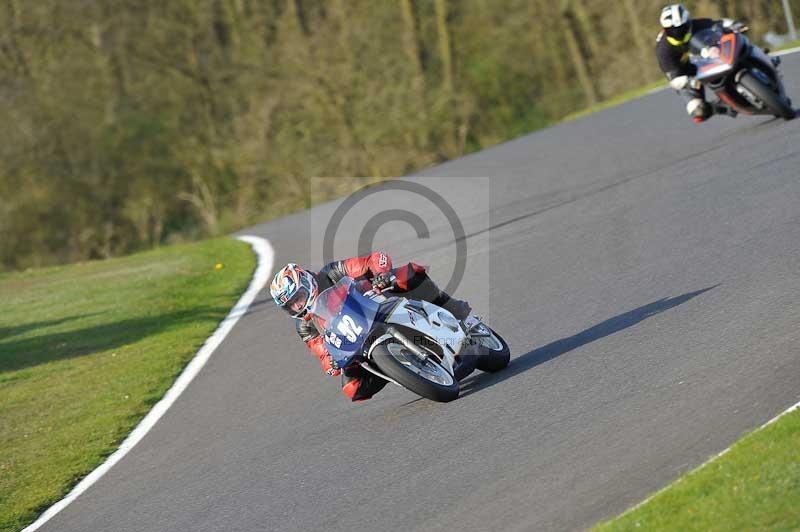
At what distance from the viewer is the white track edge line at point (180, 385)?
8820 mm

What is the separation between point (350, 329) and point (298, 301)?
421 mm

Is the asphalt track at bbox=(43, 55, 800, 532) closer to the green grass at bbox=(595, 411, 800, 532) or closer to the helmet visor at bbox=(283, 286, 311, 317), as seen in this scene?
the green grass at bbox=(595, 411, 800, 532)

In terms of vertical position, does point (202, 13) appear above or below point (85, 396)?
above

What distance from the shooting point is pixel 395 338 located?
27.7ft

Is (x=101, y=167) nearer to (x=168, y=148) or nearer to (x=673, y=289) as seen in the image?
(x=168, y=148)

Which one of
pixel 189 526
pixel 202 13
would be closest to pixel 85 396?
pixel 189 526

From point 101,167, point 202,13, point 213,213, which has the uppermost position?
point 202,13

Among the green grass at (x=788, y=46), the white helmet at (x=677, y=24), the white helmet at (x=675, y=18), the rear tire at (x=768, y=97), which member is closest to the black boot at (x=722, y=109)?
the rear tire at (x=768, y=97)

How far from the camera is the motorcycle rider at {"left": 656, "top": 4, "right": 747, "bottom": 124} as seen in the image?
1486cm

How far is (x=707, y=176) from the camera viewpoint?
45.0ft

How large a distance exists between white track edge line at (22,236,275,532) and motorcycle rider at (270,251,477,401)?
1947 millimetres

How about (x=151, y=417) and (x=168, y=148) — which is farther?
(x=168, y=148)

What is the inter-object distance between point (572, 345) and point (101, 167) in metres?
30.2

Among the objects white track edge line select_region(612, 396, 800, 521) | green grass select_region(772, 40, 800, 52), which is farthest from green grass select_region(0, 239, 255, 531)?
green grass select_region(772, 40, 800, 52)
